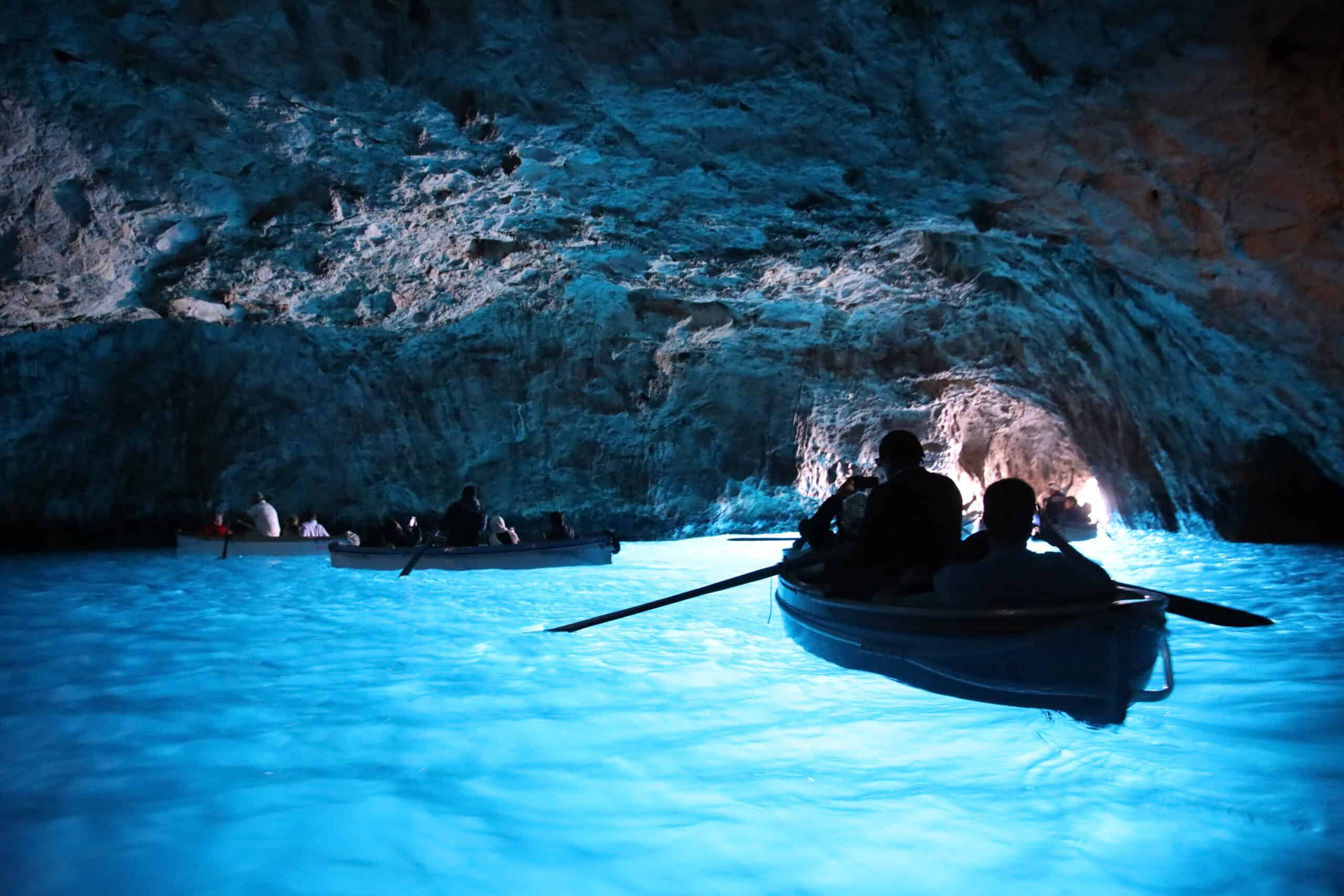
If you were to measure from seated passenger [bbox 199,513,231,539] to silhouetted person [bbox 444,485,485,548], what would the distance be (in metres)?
5.87

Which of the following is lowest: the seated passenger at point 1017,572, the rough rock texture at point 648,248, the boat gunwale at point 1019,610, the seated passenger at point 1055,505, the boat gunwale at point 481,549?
the boat gunwale at point 481,549

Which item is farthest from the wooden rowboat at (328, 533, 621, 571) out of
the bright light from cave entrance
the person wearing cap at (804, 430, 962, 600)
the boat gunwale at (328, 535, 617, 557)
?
the bright light from cave entrance

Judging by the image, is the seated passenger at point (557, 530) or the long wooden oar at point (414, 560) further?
the seated passenger at point (557, 530)

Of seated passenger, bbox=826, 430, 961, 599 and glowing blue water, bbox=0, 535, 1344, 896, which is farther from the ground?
seated passenger, bbox=826, 430, 961, 599

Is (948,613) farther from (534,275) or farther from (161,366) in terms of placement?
(161,366)

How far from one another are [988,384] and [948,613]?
1385cm

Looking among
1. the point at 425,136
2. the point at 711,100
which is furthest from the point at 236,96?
the point at 711,100

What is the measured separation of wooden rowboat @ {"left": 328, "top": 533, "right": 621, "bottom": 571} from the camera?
10930 millimetres

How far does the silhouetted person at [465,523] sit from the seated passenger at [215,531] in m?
5.87

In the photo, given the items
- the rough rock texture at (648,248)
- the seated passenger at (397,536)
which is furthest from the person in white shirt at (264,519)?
the seated passenger at (397,536)

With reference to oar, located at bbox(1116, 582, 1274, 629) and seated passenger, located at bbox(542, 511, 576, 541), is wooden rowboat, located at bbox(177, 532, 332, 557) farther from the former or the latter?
oar, located at bbox(1116, 582, 1274, 629)

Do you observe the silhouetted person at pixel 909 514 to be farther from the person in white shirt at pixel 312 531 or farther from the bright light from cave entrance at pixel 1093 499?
the bright light from cave entrance at pixel 1093 499

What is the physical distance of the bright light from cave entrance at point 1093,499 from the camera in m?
26.8

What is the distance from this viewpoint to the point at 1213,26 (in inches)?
232
